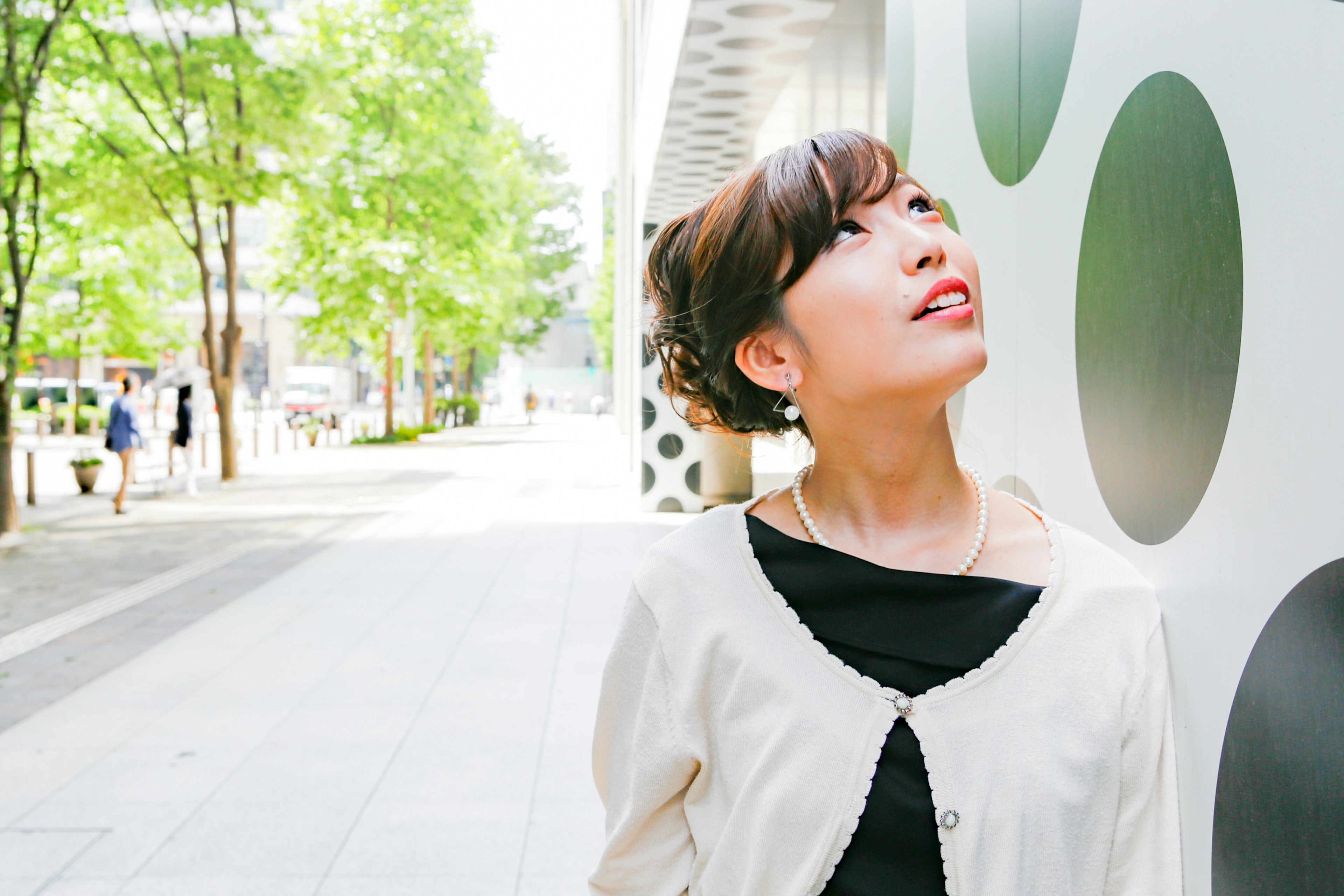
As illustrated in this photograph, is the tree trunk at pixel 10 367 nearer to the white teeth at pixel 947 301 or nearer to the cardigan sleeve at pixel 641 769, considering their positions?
the cardigan sleeve at pixel 641 769

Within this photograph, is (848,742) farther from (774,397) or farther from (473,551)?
(473,551)

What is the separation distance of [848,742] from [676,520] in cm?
1182

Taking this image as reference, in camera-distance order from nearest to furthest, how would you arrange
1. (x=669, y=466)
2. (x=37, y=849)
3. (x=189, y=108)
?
1. (x=37, y=849)
2. (x=669, y=466)
3. (x=189, y=108)

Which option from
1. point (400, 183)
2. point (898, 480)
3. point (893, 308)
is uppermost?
point (400, 183)

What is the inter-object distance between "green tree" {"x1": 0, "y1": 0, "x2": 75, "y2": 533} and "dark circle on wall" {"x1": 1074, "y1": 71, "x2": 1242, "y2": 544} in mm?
12385

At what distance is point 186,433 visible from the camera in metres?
16.2

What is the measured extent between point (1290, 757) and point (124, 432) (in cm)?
1573

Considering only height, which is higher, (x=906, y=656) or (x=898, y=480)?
(x=898, y=480)

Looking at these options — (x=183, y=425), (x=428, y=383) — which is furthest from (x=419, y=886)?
(x=428, y=383)

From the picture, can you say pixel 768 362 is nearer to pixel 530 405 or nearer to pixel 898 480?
pixel 898 480

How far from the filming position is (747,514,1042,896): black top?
1.27m

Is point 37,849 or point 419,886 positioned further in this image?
point 37,849

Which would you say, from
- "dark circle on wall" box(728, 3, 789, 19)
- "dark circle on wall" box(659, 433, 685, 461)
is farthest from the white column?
"dark circle on wall" box(728, 3, 789, 19)

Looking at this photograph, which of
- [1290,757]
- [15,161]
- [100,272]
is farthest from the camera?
[100,272]
